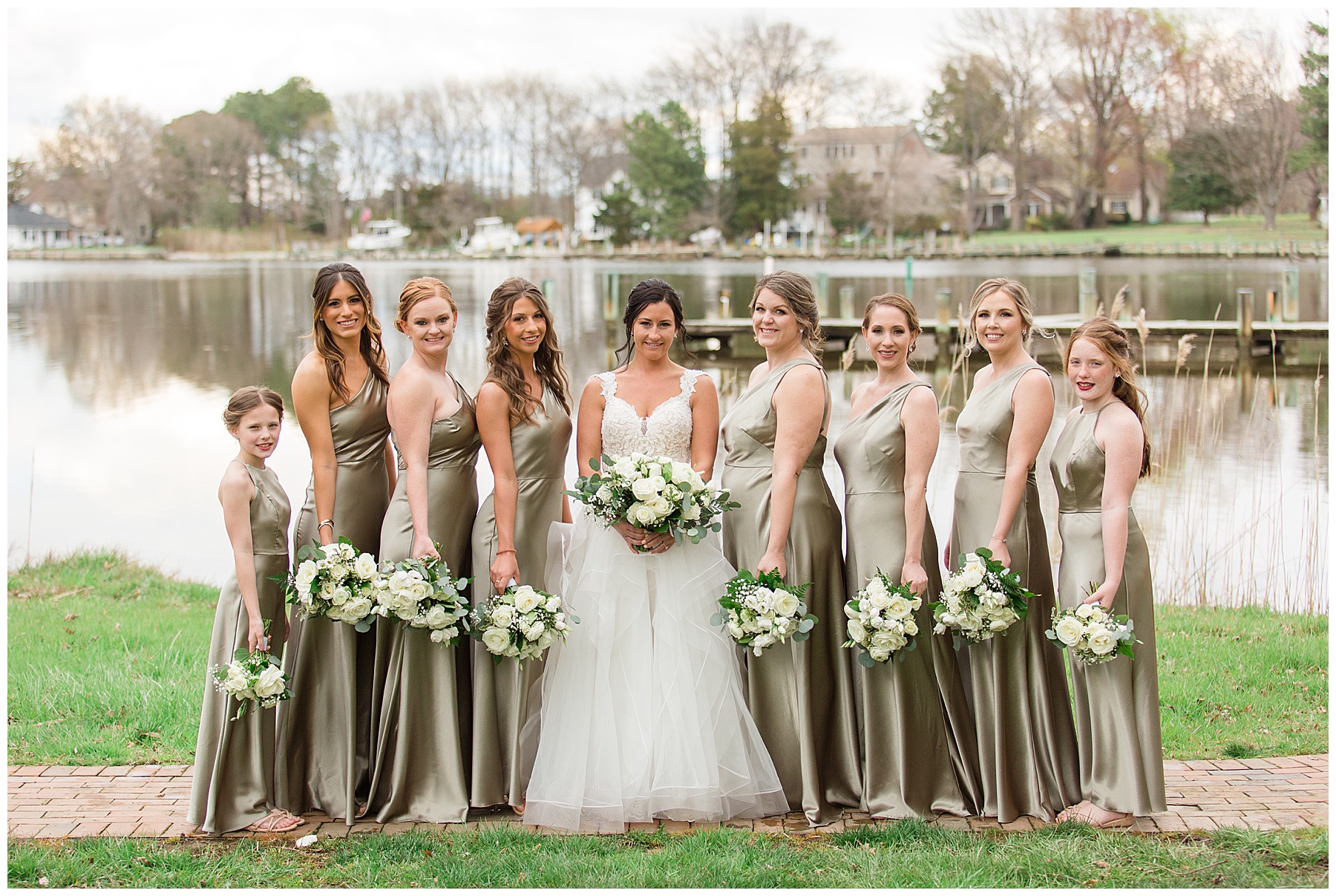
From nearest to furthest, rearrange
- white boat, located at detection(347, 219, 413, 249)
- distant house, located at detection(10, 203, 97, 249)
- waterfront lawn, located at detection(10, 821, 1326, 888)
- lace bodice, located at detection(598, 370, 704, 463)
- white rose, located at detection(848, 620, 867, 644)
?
waterfront lawn, located at detection(10, 821, 1326, 888), white rose, located at detection(848, 620, 867, 644), lace bodice, located at detection(598, 370, 704, 463), white boat, located at detection(347, 219, 413, 249), distant house, located at detection(10, 203, 97, 249)

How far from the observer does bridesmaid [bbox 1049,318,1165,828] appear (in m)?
Answer: 4.74

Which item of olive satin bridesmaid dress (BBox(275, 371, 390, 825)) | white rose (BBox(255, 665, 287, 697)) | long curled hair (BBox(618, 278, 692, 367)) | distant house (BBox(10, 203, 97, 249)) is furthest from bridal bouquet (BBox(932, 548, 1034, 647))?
distant house (BBox(10, 203, 97, 249))

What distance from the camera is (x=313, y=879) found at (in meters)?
4.35

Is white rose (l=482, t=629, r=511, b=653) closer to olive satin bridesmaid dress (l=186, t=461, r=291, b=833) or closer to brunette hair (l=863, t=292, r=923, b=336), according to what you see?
olive satin bridesmaid dress (l=186, t=461, r=291, b=833)

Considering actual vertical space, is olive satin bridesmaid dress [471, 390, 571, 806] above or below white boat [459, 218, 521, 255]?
below

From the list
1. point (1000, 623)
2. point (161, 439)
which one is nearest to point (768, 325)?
point (1000, 623)

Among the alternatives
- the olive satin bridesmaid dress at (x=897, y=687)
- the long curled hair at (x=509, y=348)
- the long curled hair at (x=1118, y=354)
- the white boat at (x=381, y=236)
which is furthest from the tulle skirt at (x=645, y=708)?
the white boat at (x=381, y=236)

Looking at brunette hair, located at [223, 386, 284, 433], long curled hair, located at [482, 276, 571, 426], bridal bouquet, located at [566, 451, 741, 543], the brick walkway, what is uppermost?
long curled hair, located at [482, 276, 571, 426]

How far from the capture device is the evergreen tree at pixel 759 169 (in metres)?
71.1

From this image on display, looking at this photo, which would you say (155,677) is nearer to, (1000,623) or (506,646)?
(506,646)

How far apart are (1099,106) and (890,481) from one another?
81006mm

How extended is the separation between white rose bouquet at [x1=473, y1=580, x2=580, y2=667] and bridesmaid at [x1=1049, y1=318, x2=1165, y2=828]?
7.07ft

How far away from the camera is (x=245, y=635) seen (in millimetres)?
4848

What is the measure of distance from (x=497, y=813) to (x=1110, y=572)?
279cm
